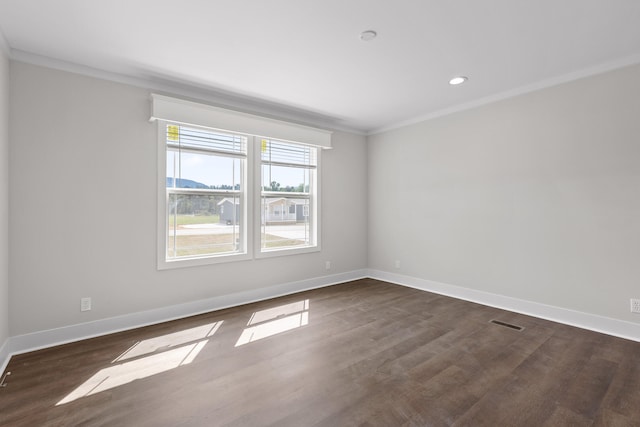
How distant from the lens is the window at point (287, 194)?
4.32 meters

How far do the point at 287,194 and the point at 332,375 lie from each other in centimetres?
283

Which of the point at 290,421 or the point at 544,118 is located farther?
the point at 544,118

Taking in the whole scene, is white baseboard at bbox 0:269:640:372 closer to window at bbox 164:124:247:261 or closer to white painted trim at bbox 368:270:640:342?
white painted trim at bbox 368:270:640:342

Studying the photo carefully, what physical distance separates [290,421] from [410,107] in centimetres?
400

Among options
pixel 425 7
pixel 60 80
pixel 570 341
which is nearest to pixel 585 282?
pixel 570 341

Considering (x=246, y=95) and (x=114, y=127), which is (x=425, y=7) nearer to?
(x=246, y=95)

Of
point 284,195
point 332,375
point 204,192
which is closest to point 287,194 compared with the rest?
point 284,195

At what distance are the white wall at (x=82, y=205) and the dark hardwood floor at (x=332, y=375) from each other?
0.41m

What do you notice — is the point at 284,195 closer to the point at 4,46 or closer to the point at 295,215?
the point at 295,215

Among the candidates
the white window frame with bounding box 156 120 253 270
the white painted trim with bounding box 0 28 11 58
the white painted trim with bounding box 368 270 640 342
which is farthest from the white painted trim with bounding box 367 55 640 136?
the white painted trim with bounding box 0 28 11 58

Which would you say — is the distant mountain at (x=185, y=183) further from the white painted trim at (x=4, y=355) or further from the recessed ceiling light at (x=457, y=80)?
the recessed ceiling light at (x=457, y=80)

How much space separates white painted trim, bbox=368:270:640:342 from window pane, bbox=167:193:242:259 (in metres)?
2.89

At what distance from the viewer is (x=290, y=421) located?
1.77 metres

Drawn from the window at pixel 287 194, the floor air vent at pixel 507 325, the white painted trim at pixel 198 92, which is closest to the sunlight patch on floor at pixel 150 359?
the window at pixel 287 194
